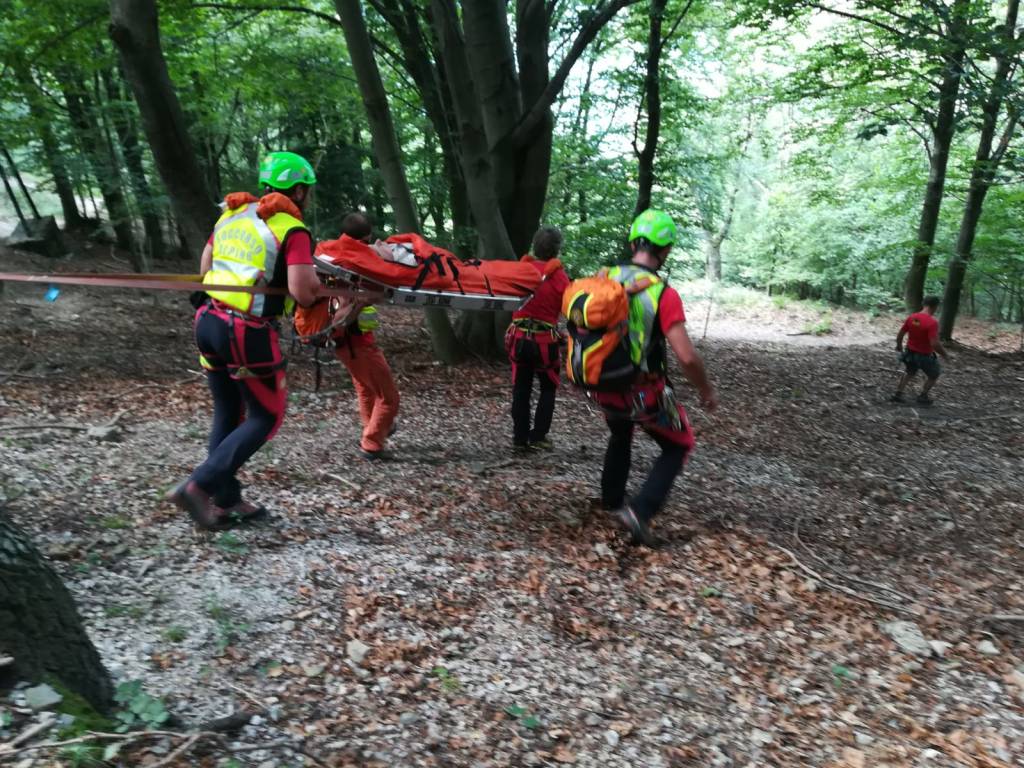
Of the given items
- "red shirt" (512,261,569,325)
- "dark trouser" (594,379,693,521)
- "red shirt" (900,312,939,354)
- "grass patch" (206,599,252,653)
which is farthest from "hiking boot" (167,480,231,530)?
"red shirt" (900,312,939,354)

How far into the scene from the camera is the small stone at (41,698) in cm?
197

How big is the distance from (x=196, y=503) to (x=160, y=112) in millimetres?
5574

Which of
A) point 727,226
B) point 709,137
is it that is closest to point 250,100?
point 709,137

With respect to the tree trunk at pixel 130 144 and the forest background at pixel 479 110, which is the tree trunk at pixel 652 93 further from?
the tree trunk at pixel 130 144

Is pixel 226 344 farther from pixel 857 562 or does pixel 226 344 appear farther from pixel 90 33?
pixel 90 33

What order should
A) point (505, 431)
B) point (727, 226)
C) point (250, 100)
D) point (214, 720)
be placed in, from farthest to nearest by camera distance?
point (727, 226), point (250, 100), point (505, 431), point (214, 720)

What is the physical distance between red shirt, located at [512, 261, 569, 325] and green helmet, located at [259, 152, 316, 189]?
2353mm

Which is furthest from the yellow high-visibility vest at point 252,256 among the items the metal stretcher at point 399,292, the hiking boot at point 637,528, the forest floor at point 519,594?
the hiking boot at point 637,528

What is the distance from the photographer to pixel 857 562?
482 centimetres

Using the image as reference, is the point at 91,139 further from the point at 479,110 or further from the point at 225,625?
the point at 225,625

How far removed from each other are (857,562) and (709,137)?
24918 mm

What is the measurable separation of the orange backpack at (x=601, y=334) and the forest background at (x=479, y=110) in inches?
184

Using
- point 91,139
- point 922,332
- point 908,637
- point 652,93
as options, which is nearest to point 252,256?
point 908,637

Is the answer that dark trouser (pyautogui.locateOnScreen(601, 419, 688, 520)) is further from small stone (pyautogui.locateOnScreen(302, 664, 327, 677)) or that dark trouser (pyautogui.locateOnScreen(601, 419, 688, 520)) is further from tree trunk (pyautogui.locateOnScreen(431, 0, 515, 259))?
tree trunk (pyautogui.locateOnScreen(431, 0, 515, 259))
